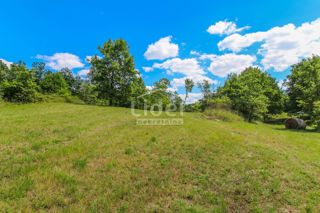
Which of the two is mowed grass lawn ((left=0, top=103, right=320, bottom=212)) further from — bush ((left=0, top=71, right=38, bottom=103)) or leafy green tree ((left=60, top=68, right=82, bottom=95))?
leafy green tree ((left=60, top=68, right=82, bottom=95))

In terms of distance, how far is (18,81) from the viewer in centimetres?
2247

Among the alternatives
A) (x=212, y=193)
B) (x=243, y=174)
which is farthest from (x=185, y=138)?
(x=212, y=193)

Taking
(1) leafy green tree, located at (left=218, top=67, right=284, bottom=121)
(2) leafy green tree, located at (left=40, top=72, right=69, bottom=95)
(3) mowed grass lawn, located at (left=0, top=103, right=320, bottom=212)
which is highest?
(2) leafy green tree, located at (left=40, top=72, right=69, bottom=95)

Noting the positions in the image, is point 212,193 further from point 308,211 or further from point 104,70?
point 104,70

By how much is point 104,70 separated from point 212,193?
79.9ft

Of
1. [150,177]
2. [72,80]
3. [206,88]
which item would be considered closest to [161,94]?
[206,88]

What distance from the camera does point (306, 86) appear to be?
812 inches

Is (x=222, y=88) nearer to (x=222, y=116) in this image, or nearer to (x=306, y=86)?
(x=306, y=86)

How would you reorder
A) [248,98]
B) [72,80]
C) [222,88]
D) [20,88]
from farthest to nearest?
[72,80]
[222,88]
[20,88]
[248,98]

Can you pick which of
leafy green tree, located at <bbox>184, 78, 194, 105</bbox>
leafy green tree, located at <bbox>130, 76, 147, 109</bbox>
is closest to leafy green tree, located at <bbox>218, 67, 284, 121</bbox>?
leafy green tree, located at <bbox>130, 76, 147, 109</bbox>

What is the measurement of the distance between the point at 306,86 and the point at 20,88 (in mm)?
34579

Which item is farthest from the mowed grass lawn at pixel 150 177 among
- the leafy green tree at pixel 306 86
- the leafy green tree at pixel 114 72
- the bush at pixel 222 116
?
the leafy green tree at pixel 114 72

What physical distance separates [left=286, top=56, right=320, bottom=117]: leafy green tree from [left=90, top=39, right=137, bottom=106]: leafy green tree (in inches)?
798

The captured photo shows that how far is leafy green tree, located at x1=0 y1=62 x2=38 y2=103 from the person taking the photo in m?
21.6
